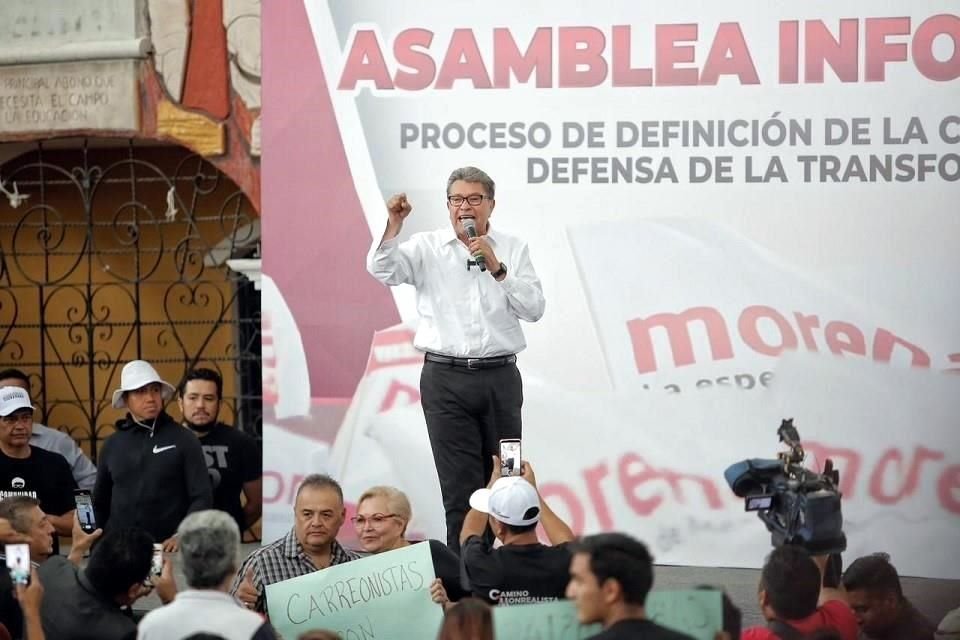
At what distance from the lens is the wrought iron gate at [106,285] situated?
1028 centimetres

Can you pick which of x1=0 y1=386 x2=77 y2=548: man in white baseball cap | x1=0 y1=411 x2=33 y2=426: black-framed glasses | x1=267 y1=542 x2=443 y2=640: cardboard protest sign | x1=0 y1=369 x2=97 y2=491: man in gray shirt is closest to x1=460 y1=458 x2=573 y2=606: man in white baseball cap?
x1=267 y1=542 x2=443 y2=640: cardboard protest sign

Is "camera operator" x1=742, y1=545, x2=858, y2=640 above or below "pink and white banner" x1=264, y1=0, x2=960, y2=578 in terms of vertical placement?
below

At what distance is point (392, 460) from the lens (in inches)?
324

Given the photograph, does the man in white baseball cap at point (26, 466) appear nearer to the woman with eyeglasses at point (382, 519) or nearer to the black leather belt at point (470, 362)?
the black leather belt at point (470, 362)

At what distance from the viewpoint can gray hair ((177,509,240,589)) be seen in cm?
425

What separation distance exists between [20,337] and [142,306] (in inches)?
34.0

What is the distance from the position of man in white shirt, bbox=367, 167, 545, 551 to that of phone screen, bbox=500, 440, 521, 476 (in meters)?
0.80

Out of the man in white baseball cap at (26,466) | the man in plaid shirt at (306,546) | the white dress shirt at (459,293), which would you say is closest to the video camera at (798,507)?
the white dress shirt at (459,293)

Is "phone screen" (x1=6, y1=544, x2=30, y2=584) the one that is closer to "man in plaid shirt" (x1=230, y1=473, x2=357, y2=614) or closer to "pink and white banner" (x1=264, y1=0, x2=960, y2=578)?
"man in plaid shirt" (x1=230, y1=473, x2=357, y2=614)

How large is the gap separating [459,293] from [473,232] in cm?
45

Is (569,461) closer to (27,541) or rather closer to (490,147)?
(490,147)

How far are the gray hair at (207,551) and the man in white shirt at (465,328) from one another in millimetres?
2202

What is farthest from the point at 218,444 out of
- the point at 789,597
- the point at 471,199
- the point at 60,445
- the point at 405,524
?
the point at 789,597

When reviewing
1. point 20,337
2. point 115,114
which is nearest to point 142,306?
point 20,337
